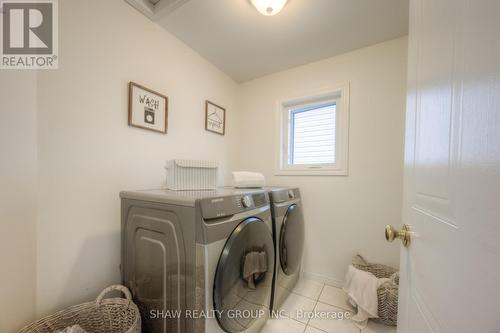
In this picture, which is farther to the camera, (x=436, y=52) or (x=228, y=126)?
(x=228, y=126)

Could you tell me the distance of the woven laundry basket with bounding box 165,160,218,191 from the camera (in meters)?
1.19

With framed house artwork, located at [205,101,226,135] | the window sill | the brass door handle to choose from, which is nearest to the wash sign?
framed house artwork, located at [205,101,226,135]

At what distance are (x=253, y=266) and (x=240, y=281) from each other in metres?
0.11

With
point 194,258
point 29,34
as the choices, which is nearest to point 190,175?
point 194,258

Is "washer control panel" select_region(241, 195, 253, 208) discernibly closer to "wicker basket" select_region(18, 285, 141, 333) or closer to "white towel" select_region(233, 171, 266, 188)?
"white towel" select_region(233, 171, 266, 188)

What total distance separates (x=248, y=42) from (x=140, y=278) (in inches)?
78.0

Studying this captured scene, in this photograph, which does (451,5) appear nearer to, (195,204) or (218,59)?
(195,204)

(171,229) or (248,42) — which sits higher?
(248,42)

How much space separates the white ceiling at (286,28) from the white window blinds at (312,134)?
1.76ft

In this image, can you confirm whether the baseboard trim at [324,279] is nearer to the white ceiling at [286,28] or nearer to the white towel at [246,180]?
the white towel at [246,180]

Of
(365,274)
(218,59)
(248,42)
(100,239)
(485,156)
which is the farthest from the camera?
(218,59)

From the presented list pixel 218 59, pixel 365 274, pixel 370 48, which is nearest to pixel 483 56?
pixel 365 274

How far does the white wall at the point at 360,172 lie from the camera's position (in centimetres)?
162

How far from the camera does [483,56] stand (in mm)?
324
